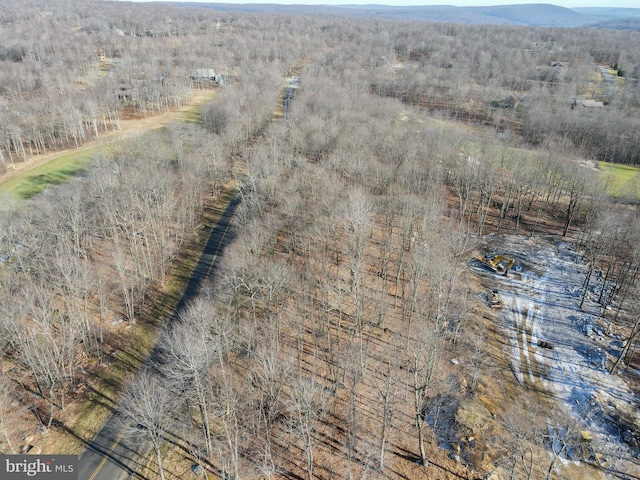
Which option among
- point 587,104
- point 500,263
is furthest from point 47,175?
point 587,104

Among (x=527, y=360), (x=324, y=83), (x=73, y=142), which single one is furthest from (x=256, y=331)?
(x=324, y=83)

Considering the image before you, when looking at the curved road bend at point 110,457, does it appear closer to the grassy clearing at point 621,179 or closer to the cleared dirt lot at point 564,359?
the cleared dirt lot at point 564,359

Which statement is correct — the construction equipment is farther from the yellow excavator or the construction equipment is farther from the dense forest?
the yellow excavator

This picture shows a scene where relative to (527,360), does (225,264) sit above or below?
above

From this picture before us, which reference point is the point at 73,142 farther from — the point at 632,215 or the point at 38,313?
the point at 632,215

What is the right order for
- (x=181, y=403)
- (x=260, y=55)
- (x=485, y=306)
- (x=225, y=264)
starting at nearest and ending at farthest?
(x=181, y=403), (x=225, y=264), (x=485, y=306), (x=260, y=55)
